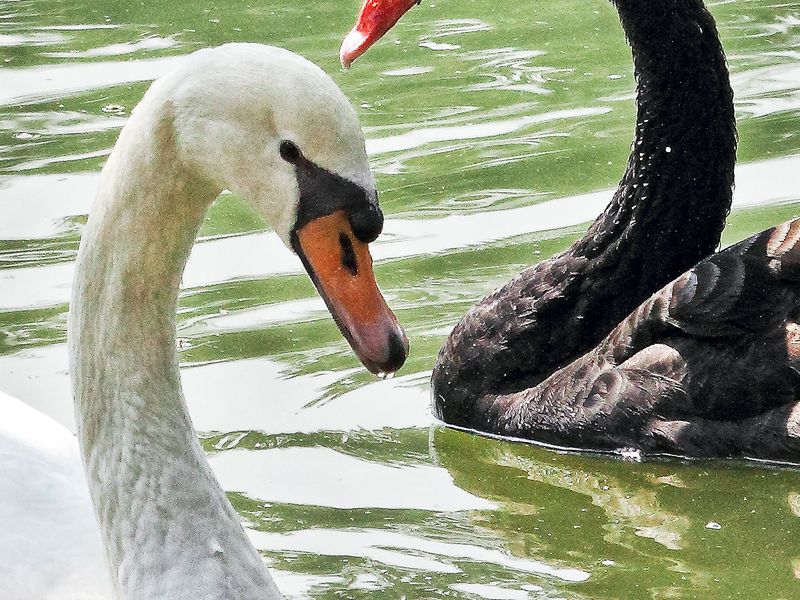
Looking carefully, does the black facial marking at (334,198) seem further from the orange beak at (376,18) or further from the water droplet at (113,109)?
the water droplet at (113,109)

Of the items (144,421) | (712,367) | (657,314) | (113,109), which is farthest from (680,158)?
(113,109)

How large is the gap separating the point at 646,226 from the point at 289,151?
255cm

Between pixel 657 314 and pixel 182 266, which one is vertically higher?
pixel 182 266

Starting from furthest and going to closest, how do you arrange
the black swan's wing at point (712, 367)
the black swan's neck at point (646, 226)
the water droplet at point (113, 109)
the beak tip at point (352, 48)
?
the water droplet at point (113, 109), the black swan's neck at point (646, 226), the beak tip at point (352, 48), the black swan's wing at point (712, 367)

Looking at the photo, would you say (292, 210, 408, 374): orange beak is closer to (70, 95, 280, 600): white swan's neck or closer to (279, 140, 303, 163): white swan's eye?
(279, 140, 303, 163): white swan's eye

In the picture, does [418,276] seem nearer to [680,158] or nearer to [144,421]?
[680,158]

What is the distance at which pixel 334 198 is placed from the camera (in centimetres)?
274

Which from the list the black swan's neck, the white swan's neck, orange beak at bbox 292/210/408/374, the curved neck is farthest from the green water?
orange beak at bbox 292/210/408/374

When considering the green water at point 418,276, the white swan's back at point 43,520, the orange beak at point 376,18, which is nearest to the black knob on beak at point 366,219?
the white swan's back at point 43,520

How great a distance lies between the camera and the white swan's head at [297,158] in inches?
105

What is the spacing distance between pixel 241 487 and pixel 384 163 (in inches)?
103

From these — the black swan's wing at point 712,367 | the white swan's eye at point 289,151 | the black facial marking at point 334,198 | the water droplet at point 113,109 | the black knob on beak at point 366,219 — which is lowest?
the black swan's wing at point 712,367

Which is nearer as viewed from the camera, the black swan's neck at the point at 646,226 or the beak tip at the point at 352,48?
the beak tip at the point at 352,48

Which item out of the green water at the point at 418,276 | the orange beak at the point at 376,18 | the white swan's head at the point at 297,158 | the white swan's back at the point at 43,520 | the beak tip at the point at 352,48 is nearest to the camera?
the white swan's head at the point at 297,158
